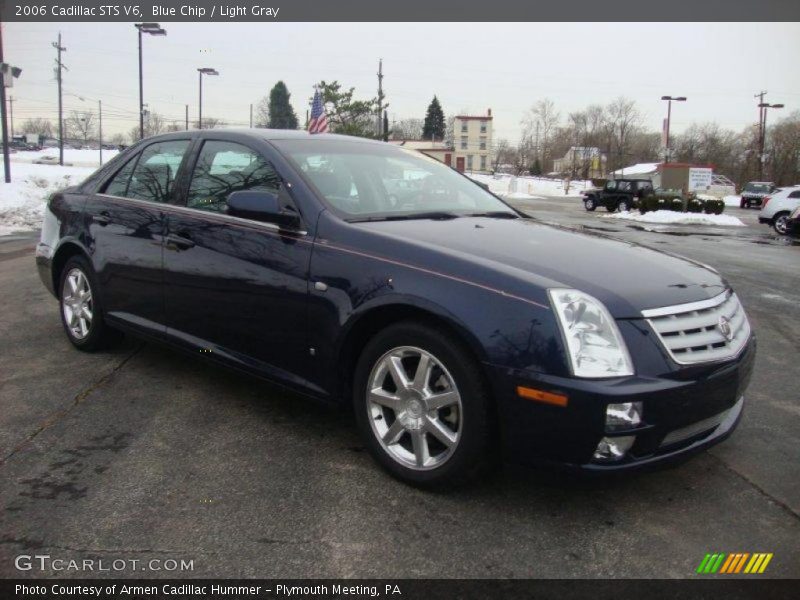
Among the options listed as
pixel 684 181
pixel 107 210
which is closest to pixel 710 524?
pixel 107 210

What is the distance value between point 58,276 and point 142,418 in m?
2.00

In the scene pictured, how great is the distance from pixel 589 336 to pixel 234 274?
190 cm

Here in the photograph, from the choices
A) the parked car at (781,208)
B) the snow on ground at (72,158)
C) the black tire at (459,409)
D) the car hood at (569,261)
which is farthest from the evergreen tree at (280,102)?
the black tire at (459,409)

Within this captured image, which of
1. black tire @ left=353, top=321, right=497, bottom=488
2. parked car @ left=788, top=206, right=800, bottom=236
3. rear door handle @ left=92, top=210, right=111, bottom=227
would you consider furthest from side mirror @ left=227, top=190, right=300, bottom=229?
parked car @ left=788, top=206, right=800, bottom=236

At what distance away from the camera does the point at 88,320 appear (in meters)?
4.68

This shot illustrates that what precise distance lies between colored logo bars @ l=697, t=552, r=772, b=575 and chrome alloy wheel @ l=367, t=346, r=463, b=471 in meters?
1.01

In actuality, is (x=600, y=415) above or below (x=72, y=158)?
below

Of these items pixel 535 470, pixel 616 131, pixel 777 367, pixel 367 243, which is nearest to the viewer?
pixel 535 470

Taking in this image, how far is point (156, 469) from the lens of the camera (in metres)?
3.03

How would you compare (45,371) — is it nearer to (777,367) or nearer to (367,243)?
(367,243)

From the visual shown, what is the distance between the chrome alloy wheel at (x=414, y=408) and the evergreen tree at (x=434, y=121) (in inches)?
4675

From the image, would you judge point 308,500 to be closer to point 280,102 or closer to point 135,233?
point 135,233

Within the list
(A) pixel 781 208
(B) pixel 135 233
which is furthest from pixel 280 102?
(B) pixel 135 233

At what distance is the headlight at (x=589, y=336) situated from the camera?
2.38 meters
